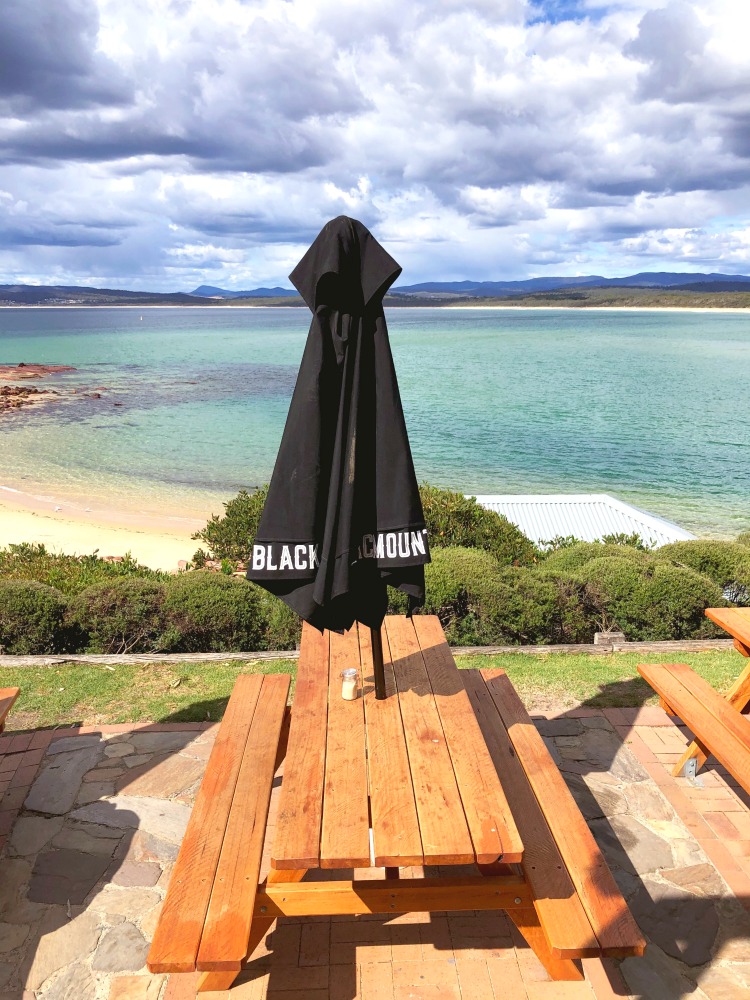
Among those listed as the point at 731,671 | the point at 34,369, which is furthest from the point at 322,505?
the point at 34,369

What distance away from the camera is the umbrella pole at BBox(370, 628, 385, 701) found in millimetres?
3506

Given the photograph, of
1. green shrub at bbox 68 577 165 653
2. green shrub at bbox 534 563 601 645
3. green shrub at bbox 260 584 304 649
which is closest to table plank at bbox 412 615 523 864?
green shrub at bbox 260 584 304 649

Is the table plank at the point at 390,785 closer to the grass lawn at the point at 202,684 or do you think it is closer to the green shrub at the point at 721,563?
the grass lawn at the point at 202,684

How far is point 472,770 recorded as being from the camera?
2992 mm

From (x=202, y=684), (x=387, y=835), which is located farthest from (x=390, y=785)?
(x=202, y=684)

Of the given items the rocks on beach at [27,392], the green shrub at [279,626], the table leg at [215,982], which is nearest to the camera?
the table leg at [215,982]

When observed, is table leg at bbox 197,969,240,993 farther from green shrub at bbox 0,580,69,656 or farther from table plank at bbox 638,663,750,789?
green shrub at bbox 0,580,69,656

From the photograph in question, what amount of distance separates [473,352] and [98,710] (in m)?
71.3

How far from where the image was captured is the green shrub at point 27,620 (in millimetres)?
6355

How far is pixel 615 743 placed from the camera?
507 centimetres

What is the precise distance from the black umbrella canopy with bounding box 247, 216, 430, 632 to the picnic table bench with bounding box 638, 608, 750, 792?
2.17 m

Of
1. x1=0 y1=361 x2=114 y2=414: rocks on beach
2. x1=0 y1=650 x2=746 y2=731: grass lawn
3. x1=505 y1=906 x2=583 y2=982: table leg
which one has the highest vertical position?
x1=505 y1=906 x2=583 y2=982: table leg

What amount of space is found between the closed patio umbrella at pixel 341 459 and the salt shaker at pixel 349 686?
0.46 metres

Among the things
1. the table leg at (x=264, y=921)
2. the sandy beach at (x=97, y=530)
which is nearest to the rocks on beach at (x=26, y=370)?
the sandy beach at (x=97, y=530)
